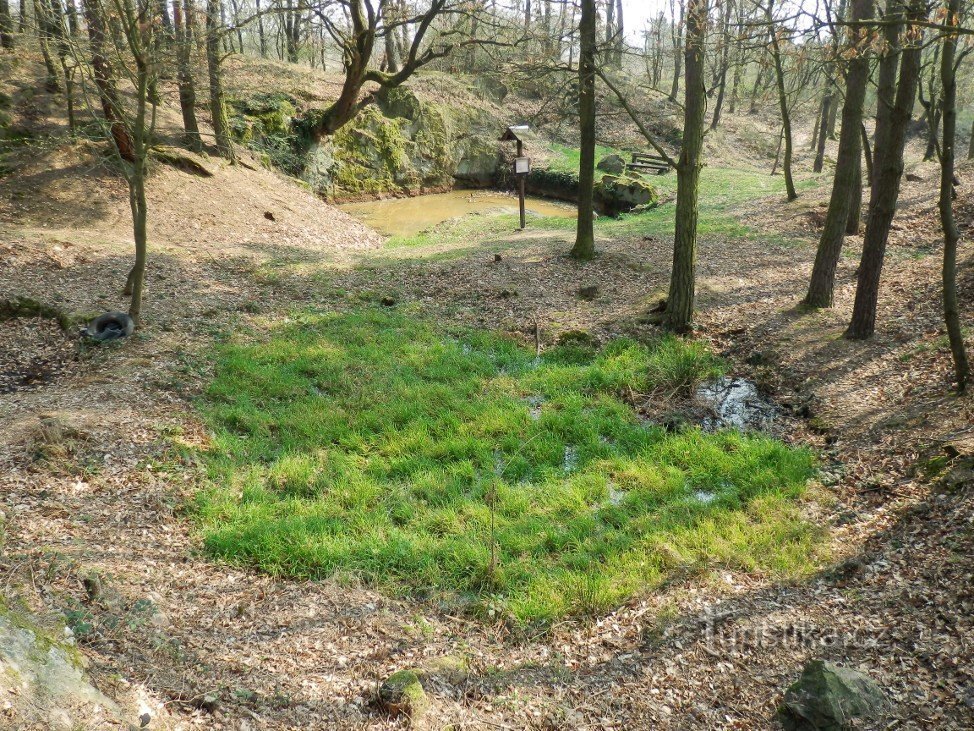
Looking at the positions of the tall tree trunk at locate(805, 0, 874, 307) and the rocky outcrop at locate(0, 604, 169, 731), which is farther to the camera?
the tall tree trunk at locate(805, 0, 874, 307)

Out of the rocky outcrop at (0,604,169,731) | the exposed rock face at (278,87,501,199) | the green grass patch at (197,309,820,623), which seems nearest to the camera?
the rocky outcrop at (0,604,169,731)

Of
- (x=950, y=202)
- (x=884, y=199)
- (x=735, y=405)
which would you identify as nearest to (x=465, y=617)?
(x=735, y=405)

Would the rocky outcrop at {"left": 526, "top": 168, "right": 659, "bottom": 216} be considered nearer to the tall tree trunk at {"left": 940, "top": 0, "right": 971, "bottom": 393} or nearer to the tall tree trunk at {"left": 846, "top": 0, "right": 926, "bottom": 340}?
the tall tree trunk at {"left": 846, "top": 0, "right": 926, "bottom": 340}

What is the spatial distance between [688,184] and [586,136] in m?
4.55

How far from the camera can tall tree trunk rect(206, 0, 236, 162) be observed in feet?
50.9

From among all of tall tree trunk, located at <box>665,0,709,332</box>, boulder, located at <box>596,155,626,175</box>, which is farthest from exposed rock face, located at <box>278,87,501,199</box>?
tall tree trunk, located at <box>665,0,709,332</box>

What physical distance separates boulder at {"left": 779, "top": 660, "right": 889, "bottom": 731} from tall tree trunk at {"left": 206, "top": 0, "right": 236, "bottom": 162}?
15.2 metres

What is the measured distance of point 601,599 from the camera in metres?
5.37

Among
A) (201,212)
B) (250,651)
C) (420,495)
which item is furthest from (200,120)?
(250,651)

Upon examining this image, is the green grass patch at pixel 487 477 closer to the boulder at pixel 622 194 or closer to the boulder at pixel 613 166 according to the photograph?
the boulder at pixel 622 194

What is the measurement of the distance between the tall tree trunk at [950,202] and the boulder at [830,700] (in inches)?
183

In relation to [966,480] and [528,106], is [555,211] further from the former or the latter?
[966,480]

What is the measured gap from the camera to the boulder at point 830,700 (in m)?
3.87

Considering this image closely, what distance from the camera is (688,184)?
996 cm
